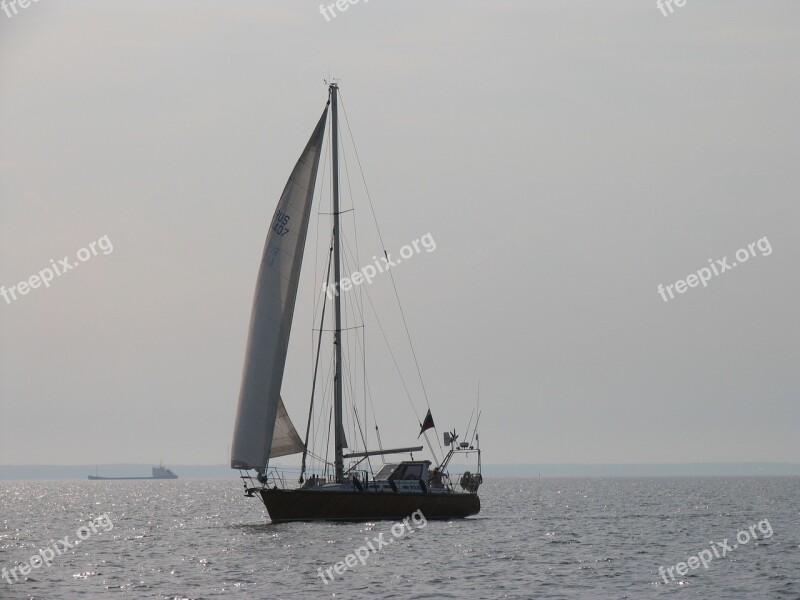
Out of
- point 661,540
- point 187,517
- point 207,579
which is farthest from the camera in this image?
point 187,517

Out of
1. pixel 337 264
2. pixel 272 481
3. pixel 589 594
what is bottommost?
pixel 589 594

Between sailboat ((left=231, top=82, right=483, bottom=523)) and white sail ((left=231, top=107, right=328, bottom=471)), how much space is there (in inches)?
1.6

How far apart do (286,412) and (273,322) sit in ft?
13.4

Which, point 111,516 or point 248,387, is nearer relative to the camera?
point 248,387

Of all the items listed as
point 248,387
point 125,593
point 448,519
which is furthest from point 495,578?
point 448,519

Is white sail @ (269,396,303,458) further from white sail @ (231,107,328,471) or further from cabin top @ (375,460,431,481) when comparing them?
cabin top @ (375,460,431,481)

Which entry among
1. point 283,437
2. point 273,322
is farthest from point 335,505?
point 273,322

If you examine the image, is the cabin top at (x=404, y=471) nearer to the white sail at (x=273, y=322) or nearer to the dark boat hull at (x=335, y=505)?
the dark boat hull at (x=335, y=505)

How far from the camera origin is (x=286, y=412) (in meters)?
53.3

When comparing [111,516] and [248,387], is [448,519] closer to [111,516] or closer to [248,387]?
[248,387]

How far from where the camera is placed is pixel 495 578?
3897cm

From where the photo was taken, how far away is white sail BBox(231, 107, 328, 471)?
169ft

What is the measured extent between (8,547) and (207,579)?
1706 centimetres

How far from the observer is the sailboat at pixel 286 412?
5162cm
